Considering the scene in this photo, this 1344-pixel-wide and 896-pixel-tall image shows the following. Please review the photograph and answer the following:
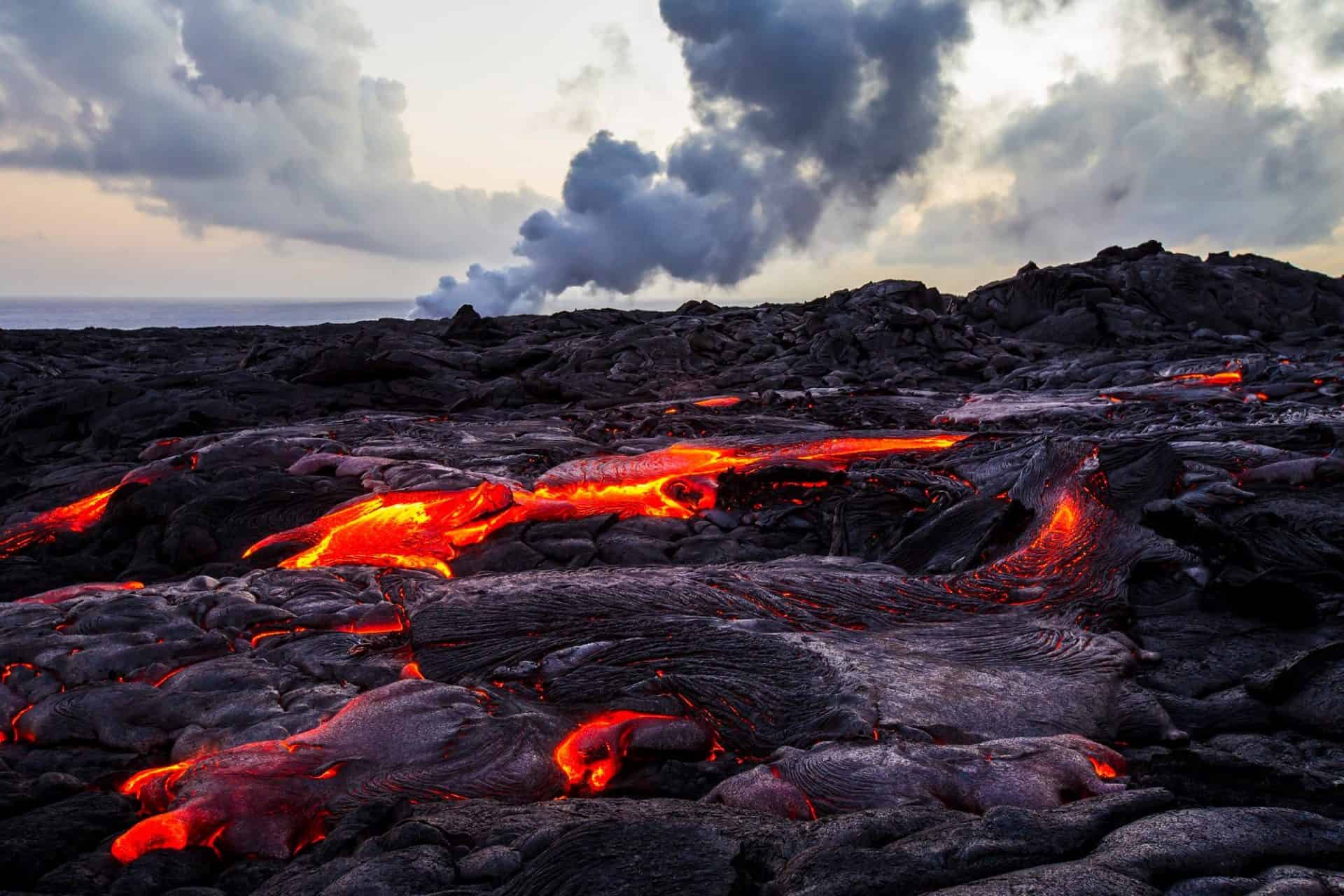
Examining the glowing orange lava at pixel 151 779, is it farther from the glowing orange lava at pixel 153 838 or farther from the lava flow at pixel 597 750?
the lava flow at pixel 597 750

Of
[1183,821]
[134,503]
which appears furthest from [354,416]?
[1183,821]

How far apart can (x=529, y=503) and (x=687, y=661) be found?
4394 mm

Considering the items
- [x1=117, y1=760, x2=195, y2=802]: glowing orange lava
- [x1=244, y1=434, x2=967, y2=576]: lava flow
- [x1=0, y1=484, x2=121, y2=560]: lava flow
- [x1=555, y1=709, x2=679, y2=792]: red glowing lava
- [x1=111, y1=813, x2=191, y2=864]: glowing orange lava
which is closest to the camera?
[x1=111, y1=813, x2=191, y2=864]: glowing orange lava

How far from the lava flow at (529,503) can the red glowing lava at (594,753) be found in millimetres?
3961

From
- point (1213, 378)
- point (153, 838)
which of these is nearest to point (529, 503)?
point (153, 838)

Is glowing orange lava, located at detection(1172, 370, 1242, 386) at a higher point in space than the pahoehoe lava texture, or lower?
higher

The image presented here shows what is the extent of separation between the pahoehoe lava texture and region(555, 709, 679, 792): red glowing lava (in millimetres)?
19

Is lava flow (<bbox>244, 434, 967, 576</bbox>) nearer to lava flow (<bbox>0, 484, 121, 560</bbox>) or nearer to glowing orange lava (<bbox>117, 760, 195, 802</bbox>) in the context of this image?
lava flow (<bbox>0, 484, 121, 560</bbox>)

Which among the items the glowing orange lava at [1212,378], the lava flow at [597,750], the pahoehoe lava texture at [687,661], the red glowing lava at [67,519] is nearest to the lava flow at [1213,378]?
the glowing orange lava at [1212,378]

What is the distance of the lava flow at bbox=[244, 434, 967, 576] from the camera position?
328 inches

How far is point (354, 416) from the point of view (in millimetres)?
16125

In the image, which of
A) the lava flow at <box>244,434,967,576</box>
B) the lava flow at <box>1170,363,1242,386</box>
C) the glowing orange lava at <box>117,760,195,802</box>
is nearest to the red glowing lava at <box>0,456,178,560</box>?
the lava flow at <box>244,434,967,576</box>

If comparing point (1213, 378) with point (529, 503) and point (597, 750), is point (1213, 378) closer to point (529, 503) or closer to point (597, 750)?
point (529, 503)

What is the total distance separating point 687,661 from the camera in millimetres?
5152
